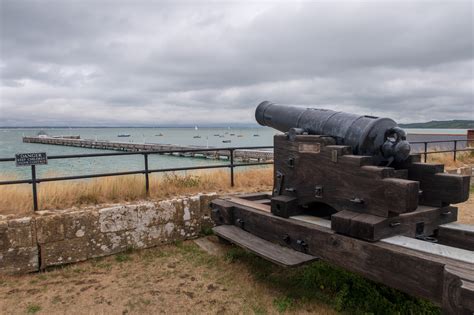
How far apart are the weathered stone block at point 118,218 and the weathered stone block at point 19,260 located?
79 cm

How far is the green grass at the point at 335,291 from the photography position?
3344 mm

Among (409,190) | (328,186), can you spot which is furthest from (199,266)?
(409,190)

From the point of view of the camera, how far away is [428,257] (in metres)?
2.52

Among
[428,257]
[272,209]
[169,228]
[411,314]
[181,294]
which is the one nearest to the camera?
[428,257]

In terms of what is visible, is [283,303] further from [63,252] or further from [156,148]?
[156,148]

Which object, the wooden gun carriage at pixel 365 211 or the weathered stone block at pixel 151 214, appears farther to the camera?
the weathered stone block at pixel 151 214

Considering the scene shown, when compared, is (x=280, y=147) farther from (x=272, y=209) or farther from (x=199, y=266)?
(x=199, y=266)

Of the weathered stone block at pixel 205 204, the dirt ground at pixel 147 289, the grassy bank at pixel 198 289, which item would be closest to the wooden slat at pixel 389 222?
the grassy bank at pixel 198 289

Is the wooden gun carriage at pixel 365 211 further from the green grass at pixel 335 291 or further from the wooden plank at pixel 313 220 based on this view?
the green grass at pixel 335 291

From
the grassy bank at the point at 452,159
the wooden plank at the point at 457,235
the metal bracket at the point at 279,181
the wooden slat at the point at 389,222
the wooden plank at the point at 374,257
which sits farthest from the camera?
the grassy bank at the point at 452,159

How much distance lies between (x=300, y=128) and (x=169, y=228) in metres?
2.39

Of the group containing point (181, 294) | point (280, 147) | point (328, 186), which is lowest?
point (181, 294)

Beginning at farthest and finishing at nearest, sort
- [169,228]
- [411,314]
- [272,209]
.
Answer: [169,228] → [272,209] → [411,314]

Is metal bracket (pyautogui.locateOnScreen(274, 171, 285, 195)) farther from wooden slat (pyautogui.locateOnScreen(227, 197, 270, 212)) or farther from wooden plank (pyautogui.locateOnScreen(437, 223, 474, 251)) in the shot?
wooden plank (pyautogui.locateOnScreen(437, 223, 474, 251))
